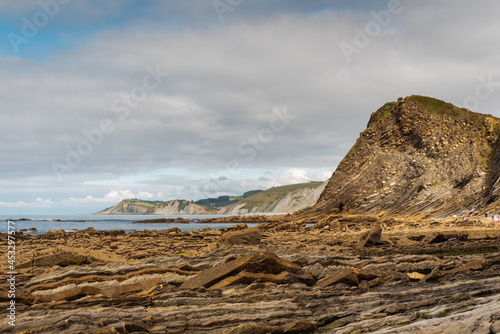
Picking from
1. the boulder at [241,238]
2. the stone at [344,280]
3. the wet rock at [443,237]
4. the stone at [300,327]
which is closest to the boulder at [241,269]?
the stone at [344,280]

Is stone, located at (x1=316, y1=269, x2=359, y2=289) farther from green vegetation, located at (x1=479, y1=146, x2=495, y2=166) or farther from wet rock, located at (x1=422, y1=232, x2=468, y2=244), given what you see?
green vegetation, located at (x1=479, y1=146, x2=495, y2=166)

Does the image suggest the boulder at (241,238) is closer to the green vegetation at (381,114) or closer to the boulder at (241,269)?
the boulder at (241,269)

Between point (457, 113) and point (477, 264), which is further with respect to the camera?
point (457, 113)

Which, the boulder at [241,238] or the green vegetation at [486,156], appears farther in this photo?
the green vegetation at [486,156]

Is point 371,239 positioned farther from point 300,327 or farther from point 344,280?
point 300,327

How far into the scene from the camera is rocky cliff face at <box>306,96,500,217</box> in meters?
58.7

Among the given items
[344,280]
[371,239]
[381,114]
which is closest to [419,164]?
[381,114]

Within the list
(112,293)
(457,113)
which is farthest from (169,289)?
(457,113)

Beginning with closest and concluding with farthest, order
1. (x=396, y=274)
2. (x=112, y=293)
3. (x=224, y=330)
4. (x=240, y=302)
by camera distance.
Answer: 1. (x=224, y=330)
2. (x=240, y=302)
3. (x=112, y=293)
4. (x=396, y=274)

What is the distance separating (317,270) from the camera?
1305 cm

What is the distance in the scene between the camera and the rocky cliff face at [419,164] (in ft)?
193

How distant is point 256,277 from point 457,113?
7261 cm

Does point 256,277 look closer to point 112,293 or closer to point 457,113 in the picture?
point 112,293

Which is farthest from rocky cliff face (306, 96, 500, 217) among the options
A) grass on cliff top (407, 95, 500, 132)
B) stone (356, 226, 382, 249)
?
stone (356, 226, 382, 249)
